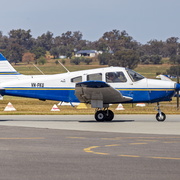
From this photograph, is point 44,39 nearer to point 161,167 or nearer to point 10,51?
point 10,51

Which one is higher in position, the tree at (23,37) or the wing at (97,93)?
the tree at (23,37)

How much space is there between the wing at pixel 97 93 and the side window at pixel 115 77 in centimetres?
65

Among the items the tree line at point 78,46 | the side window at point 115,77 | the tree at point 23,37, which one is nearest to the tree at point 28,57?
the tree line at point 78,46

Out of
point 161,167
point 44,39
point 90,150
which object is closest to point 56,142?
point 90,150

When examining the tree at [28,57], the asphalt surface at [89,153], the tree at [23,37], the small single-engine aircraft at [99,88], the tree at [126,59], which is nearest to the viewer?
the asphalt surface at [89,153]

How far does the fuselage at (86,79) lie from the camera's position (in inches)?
833

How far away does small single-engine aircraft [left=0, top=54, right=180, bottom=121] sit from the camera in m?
20.8

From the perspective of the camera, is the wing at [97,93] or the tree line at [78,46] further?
the tree line at [78,46]

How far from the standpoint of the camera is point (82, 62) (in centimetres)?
14488

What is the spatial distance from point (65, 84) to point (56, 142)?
26.4 feet

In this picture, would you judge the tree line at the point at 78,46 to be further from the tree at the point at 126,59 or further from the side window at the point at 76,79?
the side window at the point at 76,79

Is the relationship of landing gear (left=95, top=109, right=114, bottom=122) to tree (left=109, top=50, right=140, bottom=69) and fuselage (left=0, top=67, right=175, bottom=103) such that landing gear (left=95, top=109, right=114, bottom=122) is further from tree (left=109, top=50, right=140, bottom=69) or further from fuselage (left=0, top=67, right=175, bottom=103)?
tree (left=109, top=50, right=140, bottom=69)

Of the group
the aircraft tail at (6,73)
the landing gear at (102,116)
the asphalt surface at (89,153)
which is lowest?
the asphalt surface at (89,153)

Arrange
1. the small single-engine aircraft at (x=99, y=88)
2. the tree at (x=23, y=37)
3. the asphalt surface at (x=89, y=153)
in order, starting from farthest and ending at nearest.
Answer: the tree at (x=23, y=37) → the small single-engine aircraft at (x=99, y=88) → the asphalt surface at (x=89, y=153)
